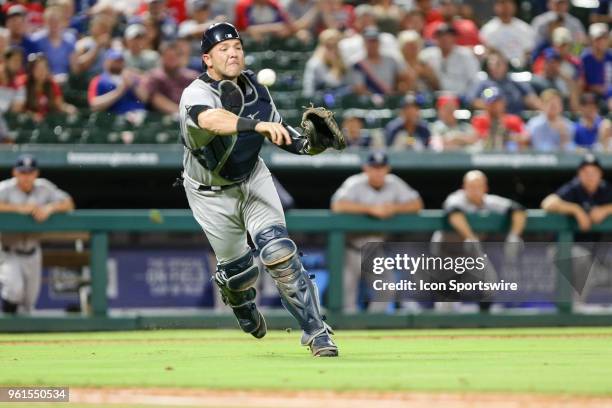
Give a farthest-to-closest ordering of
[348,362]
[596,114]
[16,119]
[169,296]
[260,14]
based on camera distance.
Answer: [260,14] < [596,114] < [16,119] < [169,296] < [348,362]

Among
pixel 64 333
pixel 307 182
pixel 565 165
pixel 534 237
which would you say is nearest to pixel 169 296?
pixel 64 333

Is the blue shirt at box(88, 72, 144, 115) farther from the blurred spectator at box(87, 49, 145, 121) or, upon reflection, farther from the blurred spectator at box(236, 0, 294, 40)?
the blurred spectator at box(236, 0, 294, 40)

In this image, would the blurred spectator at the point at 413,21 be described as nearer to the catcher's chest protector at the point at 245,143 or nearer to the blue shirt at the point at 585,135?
the blue shirt at the point at 585,135

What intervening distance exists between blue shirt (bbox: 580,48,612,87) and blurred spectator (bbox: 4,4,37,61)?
21.7ft

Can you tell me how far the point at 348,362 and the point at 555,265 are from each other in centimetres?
507

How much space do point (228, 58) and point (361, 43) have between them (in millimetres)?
6881

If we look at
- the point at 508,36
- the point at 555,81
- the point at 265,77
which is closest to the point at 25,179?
the point at 265,77

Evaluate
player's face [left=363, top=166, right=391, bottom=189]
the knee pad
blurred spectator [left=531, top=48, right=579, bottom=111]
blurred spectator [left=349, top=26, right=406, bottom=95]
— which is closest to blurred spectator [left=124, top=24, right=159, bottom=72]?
blurred spectator [left=349, top=26, right=406, bottom=95]

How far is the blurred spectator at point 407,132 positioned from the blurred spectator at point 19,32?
4.19m

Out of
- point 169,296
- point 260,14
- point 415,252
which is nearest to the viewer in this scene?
point 415,252

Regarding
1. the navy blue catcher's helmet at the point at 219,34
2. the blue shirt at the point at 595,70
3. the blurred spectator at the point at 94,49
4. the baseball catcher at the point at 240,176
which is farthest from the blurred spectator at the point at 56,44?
the navy blue catcher's helmet at the point at 219,34

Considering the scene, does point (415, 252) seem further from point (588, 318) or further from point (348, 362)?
point (348, 362)

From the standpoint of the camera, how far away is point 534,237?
38.4 feet

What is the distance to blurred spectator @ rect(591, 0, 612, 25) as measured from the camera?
643 inches
